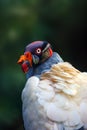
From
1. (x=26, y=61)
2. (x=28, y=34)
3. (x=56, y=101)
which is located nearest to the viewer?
(x=56, y=101)

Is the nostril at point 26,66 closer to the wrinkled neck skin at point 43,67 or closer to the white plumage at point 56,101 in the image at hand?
the wrinkled neck skin at point 43,67

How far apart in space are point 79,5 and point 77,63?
419 mm

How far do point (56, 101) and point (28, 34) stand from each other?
279 cm

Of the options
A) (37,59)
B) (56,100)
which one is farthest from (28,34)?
(56,100)

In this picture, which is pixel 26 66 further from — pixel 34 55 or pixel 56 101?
pixel 56 101

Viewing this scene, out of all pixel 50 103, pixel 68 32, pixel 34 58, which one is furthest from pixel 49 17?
pixel 50 103

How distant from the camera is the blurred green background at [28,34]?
656cm

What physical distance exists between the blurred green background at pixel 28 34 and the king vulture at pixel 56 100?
91.3 inches

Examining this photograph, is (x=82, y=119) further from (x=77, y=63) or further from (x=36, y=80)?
(x=77, y=63)

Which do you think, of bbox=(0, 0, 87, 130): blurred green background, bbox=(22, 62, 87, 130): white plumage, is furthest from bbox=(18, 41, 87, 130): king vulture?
bbox=(0, 0, 87, 130): blurred green background

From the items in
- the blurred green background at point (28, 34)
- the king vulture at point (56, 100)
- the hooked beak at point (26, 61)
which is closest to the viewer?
the king vulture at point (56, 100)

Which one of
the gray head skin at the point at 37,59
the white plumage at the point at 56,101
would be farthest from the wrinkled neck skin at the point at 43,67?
the white plumage at the point at 56,101

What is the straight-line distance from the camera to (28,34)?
6.62m

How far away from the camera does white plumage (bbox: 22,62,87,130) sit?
378 cm
